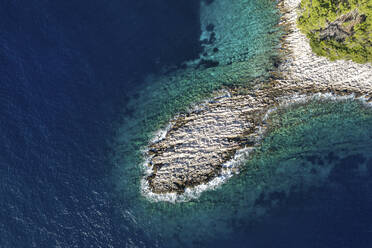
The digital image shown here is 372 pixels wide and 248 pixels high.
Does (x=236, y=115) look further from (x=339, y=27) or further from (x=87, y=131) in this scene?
(x=87, y=131)

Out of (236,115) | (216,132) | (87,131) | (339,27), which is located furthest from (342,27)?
(87,131)

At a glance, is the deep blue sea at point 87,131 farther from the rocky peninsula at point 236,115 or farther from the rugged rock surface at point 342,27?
the rugged rock surface at point 342,27

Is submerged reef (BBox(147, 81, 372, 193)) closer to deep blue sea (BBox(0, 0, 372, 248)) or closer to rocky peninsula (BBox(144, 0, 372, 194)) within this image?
rocky peninsula (BBox(144, 0, 372, 194))

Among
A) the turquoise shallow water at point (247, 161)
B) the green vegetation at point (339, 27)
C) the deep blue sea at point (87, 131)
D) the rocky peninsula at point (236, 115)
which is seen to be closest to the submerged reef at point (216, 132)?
the rocky peninsula at point (236, 115)

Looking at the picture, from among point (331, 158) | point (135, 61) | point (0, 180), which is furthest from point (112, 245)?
point (331, 158)

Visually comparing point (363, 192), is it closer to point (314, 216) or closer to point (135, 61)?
point (314, 216)

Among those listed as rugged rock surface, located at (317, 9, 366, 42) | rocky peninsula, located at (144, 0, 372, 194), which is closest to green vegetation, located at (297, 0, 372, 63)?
rugged rock surface, located at (317, 9, 366, 42)
